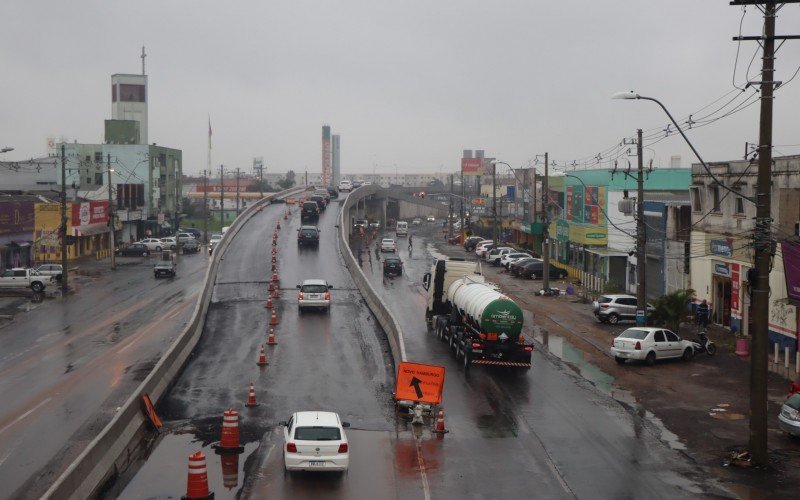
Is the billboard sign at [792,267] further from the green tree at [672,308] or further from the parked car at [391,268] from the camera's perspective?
the parked car at [391,268]

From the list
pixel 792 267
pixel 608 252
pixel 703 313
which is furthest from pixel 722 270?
pixel 608 252

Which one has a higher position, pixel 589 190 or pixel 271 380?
pixel 589 190

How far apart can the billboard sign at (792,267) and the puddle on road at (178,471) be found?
20273mm

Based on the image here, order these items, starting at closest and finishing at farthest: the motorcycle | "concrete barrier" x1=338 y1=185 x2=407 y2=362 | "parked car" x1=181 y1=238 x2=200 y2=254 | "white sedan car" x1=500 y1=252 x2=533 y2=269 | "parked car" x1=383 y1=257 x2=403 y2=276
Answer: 1. "concrete barrier" x1=338 y1=185 x2=407 y2=362
2. the motorcycle
3. "parked car" x1=383 y1=257 x2=403 y2=276
4. "white sedan car" x1=500 y1=252 x2=533 y2=269
5. "parked car" x1=181 y1=238 x2=200 y2=254

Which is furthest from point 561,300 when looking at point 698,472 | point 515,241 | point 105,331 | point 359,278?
point 515,241

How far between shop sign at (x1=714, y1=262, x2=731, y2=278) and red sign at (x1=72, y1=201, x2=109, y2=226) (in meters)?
58.9

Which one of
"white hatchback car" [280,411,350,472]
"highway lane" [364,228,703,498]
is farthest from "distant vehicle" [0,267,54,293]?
"white hatchback car" [280,411,350,472]

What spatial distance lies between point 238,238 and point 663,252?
39.2 metres

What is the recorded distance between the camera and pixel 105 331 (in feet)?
143

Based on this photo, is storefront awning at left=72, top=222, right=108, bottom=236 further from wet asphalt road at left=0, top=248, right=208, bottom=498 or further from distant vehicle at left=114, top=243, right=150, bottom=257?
wet asphalt road at left=0, top=248, right=208, bottom=498

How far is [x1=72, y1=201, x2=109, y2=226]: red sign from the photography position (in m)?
84.1

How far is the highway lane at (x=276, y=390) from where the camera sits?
20.0m

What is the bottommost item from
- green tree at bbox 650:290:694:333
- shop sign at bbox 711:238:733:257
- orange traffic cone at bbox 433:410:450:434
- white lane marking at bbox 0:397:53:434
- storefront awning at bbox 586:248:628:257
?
white lane marking at bbox 0:397:53:434

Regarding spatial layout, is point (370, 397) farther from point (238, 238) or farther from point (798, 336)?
point (238, 238)
